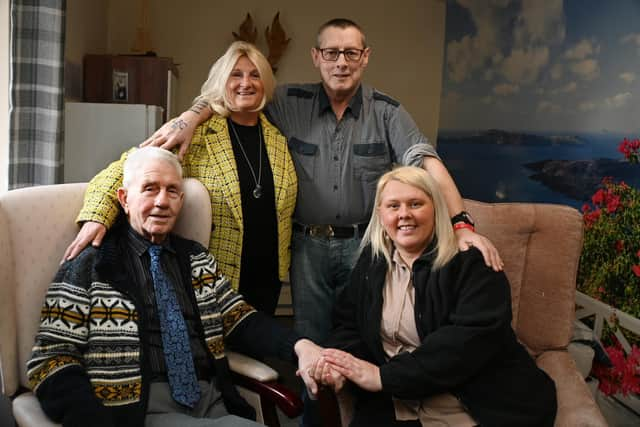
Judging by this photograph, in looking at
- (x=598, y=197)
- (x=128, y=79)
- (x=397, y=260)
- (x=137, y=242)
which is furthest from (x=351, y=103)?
(x=128, y=79)

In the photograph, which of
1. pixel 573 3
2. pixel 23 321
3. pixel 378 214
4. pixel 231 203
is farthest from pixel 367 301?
pixel 573 3

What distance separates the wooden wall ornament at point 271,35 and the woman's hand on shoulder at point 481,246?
322cm

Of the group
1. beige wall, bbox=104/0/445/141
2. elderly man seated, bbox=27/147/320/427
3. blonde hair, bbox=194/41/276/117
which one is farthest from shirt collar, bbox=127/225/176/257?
beige wall, bbox=104/0/445/141

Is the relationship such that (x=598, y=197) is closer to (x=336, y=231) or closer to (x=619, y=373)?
(x=619, y=373)

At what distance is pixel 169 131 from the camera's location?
6.66 feet

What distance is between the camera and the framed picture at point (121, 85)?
3615 millimetres

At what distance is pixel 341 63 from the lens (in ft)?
7.11

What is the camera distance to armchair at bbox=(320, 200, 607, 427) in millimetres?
2068

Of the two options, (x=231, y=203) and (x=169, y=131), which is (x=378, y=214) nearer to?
(x=231, y=203)

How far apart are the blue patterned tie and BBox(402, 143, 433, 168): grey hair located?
91 cm

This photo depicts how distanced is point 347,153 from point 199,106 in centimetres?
55

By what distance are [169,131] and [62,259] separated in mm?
540

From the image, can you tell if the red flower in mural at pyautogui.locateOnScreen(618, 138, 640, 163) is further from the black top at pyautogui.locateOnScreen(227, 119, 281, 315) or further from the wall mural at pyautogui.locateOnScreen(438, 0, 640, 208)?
the black top at pyautogui.locateOnScreen(227, 119, 281, 315)

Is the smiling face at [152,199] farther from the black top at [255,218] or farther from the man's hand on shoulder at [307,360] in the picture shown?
the man's hand on shoulder at [307,360]
